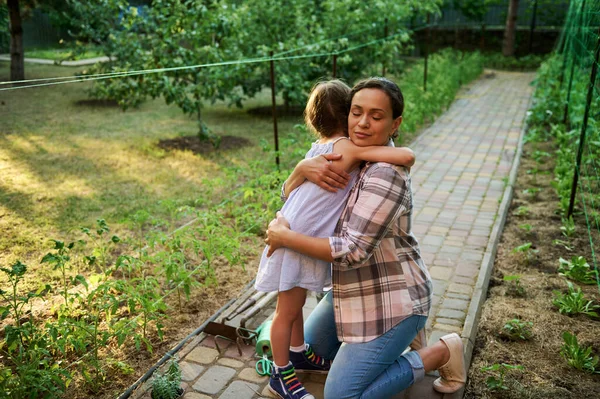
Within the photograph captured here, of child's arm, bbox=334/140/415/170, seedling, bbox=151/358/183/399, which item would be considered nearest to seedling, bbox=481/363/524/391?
child's arm, bbox=334/140/415/170

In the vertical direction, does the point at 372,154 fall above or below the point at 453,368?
above

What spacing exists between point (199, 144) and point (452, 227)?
14.3ft

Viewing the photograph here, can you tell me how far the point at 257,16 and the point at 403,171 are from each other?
308 inches

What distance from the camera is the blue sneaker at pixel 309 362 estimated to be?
9.75ft

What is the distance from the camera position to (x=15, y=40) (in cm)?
1165

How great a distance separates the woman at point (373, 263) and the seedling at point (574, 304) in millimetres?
1564

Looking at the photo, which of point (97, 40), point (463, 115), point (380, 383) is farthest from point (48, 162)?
point (463, 115)

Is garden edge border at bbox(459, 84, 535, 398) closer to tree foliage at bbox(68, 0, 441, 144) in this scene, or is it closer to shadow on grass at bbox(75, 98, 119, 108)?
tree foliage at bbox(68, 0, 441, 144)

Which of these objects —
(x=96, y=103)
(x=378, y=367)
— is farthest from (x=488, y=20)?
(x=378, y=367)

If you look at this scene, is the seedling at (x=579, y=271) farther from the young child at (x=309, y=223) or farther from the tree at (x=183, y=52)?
the tree at (x=183, y=52)

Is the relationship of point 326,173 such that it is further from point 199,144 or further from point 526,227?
point 199,144

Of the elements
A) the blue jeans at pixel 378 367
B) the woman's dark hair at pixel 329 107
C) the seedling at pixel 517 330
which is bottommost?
the seedling at pixel 517 330

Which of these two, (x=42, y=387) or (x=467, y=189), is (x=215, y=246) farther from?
(x=467, y=189)

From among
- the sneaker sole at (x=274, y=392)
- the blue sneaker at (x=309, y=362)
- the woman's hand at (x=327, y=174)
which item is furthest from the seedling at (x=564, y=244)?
the sneaker sole at (x=274, y=392)
